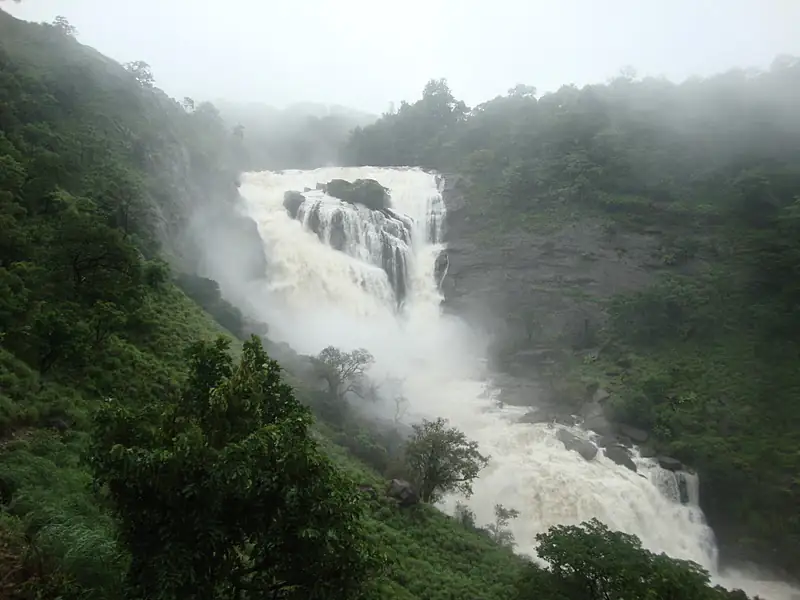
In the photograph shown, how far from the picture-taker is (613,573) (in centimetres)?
1001

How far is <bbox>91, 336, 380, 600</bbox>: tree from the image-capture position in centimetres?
532

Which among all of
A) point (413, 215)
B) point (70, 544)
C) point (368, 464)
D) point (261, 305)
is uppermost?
point (413, 215)

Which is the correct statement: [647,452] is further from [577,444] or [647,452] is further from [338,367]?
[338,367]

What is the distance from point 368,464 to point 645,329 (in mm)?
23430

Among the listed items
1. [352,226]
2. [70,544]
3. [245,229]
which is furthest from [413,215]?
[70,544]

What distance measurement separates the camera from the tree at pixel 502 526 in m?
19.3

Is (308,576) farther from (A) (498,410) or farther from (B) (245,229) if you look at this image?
(B) (245,229)

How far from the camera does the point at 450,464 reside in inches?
682

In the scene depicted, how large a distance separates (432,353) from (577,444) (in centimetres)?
1485

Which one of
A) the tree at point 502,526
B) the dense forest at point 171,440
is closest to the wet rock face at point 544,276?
the dense forest at point 171,440

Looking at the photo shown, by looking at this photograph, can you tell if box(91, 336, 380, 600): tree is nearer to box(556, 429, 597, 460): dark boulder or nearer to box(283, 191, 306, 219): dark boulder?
box(556, 429, 597, 460): dark boulder

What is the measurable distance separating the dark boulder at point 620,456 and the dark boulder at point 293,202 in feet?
93.2

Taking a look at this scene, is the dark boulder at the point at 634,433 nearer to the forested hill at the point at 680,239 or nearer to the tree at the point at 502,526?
the forested hill at the point at 680,239

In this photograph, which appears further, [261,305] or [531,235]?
[531,235]
